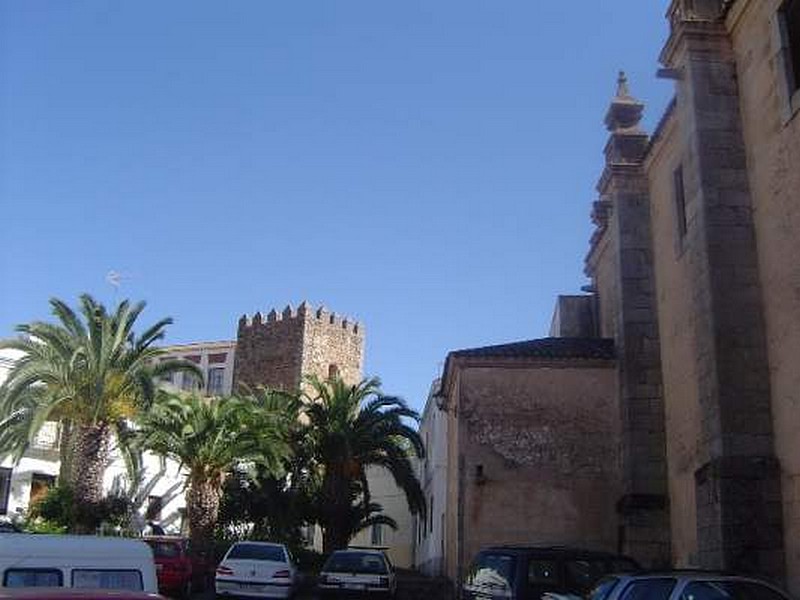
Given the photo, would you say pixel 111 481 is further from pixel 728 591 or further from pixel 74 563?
pixel 728 591

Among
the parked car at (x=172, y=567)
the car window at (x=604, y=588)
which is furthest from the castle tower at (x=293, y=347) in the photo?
the car window at (x=604, y=588)

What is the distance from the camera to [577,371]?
19641 mm

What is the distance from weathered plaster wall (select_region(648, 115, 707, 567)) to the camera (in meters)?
15.5

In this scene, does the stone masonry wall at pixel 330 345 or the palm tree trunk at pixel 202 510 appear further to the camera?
the stone masonry wall at pixel 330 345

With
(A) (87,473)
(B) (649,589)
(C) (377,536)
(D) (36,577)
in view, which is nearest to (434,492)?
(A) (87,473)

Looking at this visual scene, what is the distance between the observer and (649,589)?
27.6ft

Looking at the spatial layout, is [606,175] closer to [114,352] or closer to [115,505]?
[114,352]

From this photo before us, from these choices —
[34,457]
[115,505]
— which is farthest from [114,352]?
[34,457]

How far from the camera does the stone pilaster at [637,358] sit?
16.9m

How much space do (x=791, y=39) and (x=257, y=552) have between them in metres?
14.4

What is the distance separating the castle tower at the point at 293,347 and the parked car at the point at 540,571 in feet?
136

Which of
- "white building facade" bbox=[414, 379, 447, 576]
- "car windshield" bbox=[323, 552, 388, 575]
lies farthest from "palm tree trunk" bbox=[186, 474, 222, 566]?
"car windshield" bbox=[323, 552, 388, 575]

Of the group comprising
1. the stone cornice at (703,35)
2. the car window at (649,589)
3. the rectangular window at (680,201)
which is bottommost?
the car window at (649,589)

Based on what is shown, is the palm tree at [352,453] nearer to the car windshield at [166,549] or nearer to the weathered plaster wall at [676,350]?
the car windshield at [166,549]
